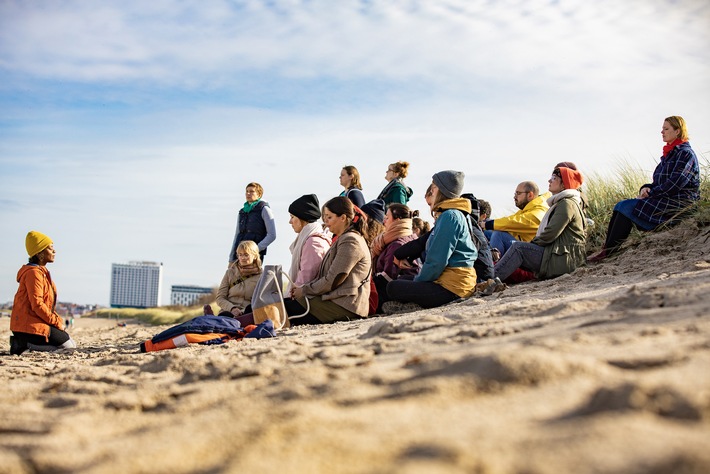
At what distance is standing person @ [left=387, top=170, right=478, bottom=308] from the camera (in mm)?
7027

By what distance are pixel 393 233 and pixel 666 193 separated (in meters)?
2.91

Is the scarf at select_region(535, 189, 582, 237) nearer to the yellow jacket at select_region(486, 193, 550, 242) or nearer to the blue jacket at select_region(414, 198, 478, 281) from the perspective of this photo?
the yellow jacket at select_region(486, 193, 550, 242)

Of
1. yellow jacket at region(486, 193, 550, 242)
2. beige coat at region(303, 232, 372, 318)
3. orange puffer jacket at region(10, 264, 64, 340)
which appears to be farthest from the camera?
yellow jacket at region(486, 193, 550, 242)

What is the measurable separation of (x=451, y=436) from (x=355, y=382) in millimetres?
793

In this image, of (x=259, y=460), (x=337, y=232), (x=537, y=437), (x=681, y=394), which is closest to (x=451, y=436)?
(x=537, y=437)

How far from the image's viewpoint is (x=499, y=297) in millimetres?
6543

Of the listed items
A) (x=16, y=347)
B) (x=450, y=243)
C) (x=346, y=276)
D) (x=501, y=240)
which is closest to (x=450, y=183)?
(x=450, y=243)

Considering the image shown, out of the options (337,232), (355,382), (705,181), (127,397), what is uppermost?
(705,181)

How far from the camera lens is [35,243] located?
24.3ft

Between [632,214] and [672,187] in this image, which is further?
[632,214]

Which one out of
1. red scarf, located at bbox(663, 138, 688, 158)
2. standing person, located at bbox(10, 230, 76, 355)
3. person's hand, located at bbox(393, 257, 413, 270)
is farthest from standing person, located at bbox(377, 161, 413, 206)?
standing person, located at bbox(10, 230, 76, 355)

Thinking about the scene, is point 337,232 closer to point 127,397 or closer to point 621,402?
point 127,397

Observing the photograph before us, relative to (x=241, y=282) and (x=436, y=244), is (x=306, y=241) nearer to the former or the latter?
(x=241, y=282)

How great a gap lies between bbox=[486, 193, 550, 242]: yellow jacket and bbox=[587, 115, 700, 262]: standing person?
0.82 m
